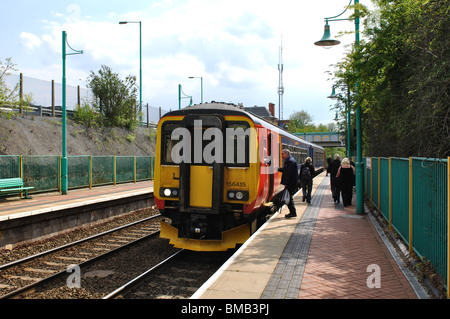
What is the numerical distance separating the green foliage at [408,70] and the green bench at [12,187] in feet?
36.4

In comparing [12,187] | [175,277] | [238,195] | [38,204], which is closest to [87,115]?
[12,187]

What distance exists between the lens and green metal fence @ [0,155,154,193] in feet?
43.7

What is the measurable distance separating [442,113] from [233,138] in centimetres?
393

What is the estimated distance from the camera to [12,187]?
12969 millimetres

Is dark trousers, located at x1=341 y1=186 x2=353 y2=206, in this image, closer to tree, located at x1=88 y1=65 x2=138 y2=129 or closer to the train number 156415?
the train number 156415

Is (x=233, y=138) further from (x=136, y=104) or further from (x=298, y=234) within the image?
(x=136, y=104)

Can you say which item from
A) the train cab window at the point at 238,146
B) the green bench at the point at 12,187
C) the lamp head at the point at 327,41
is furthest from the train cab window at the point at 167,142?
the green bench at the point at 12,187

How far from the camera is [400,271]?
219 inches

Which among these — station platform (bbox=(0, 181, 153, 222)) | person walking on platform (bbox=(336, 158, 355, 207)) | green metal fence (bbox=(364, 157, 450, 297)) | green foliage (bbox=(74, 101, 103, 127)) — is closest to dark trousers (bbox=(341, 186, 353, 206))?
person walking on platform (bbox=(336, 158, 355, 207))

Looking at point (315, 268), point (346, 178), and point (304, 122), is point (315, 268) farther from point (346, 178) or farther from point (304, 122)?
point (304, 122)

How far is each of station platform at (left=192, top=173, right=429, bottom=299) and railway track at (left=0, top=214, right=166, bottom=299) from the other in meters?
3.28

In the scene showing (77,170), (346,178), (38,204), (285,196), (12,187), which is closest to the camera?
Answer: (285,196)

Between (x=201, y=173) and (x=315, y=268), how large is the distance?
3031mm
